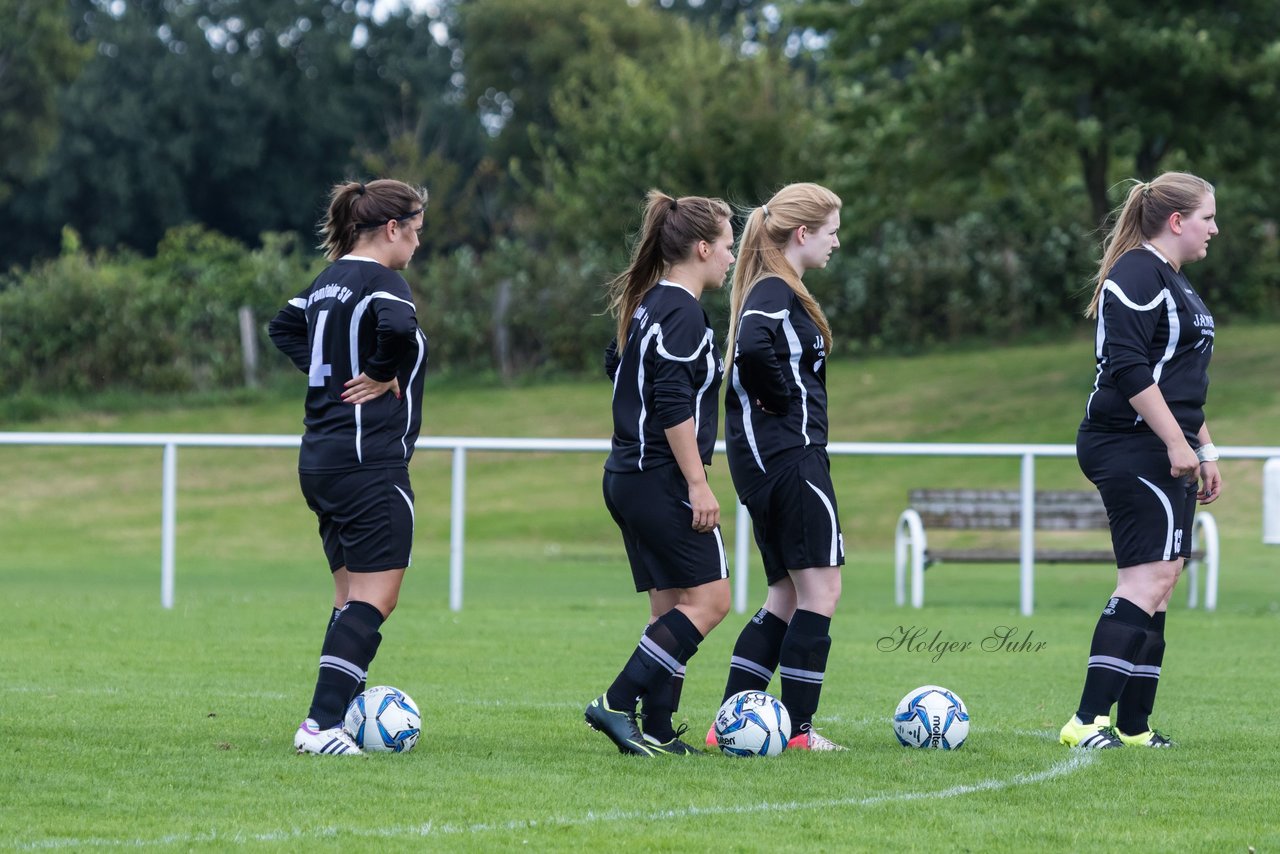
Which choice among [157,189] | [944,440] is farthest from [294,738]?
[157,189]

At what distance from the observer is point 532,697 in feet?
25.5

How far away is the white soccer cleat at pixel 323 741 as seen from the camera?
5953 mm

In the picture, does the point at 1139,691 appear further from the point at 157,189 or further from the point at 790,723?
the point at 157,189

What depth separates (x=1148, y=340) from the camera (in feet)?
20.2

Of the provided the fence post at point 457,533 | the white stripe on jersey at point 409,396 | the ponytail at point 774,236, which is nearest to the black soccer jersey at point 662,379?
the ponytail at point 774,236

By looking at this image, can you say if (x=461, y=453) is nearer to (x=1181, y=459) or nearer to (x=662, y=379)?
(x=662, y=379)

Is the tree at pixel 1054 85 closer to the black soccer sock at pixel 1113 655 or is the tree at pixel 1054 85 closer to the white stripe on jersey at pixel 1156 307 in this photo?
the white stripe on jersey at pixel 1156 307

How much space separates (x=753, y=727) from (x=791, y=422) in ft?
3.54

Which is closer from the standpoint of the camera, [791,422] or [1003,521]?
[791,422]

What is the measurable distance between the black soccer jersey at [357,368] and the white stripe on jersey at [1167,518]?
2611 millimetres

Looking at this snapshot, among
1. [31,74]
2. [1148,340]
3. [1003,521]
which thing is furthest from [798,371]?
[31,74]

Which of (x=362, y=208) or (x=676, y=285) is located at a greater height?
(x=362, y=208)

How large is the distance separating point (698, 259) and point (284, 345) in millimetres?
1625

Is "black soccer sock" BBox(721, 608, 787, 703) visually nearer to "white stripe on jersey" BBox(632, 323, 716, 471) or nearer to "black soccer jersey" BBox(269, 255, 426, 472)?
"white stripe on jersey" BBox(632, 323, 716, 471)
